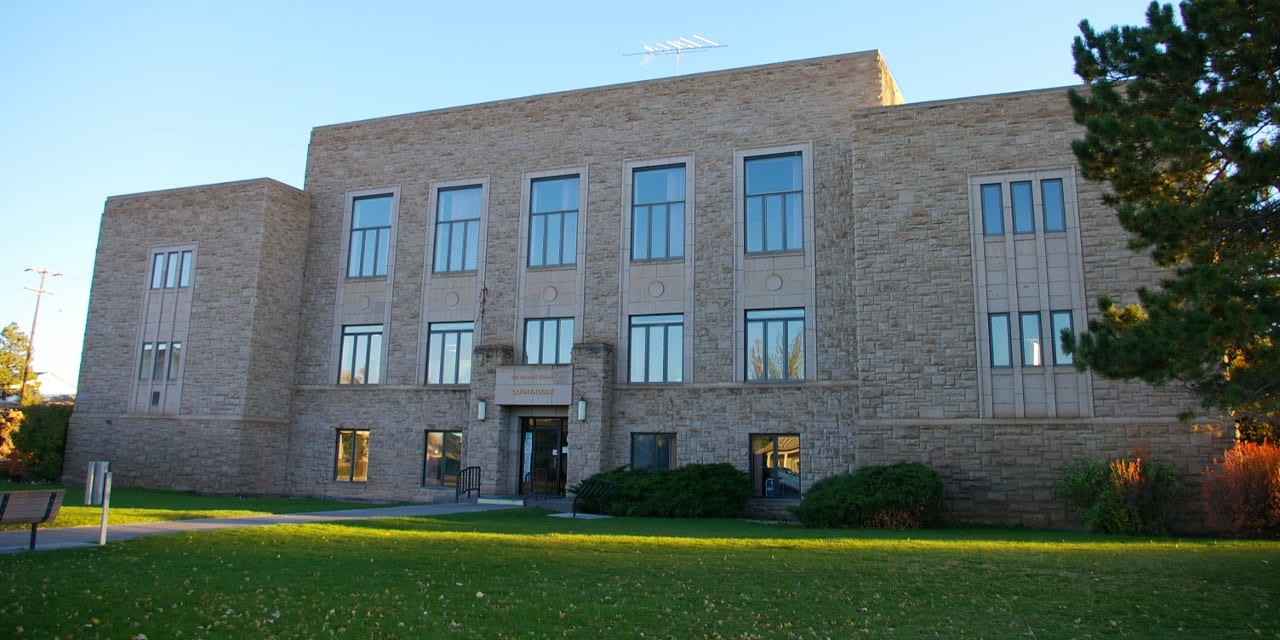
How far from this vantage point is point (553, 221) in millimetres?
27219

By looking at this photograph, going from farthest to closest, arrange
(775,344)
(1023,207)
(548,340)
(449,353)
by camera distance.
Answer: (449,353) < (548,340) < (775,344) < (1023,207)

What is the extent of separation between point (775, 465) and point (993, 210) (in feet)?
27.6

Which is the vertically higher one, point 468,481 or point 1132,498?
point 1132,498

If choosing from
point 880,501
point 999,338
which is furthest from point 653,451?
point 999,338

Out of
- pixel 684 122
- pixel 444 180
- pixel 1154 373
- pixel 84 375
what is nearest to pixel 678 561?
pixel 1154 373

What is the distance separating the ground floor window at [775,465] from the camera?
23.5 metres

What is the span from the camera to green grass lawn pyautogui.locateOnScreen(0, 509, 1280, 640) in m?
7.99

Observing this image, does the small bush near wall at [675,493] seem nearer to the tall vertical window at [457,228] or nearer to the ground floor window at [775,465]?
the ground floor window at [775,465]

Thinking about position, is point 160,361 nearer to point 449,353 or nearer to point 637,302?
point 449,353

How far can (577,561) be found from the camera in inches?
468

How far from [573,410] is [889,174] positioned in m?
10.4

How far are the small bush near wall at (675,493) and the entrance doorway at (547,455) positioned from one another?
354cm

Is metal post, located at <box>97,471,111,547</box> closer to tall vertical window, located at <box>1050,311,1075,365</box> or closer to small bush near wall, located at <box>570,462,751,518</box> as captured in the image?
small bush near wall, located at <box>570,462,751,518</box>

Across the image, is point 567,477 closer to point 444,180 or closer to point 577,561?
point 444,180
